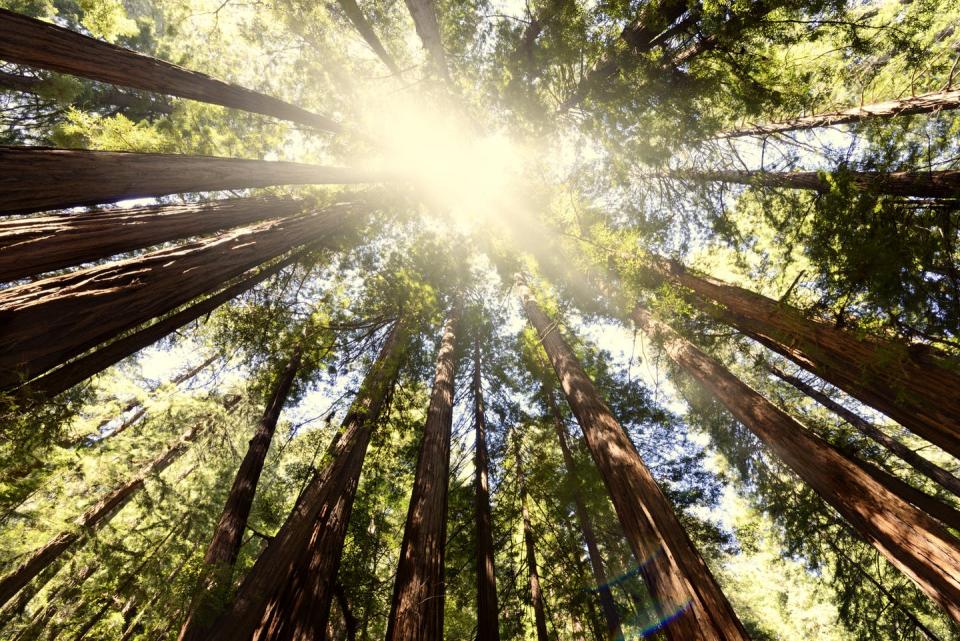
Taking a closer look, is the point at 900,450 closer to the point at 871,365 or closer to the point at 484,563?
the point at 871,365

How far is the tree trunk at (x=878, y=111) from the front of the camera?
159 inches

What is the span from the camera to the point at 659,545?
2.43m

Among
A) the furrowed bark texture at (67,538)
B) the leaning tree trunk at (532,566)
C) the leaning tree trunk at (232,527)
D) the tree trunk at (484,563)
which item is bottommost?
the furrowed bark texture at (67,538)

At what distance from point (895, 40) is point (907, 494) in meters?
5.93

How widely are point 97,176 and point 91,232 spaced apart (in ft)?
1.82

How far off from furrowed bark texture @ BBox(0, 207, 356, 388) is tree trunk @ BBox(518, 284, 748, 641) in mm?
4000

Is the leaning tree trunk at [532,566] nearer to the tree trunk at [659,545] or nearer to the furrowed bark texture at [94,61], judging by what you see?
the tree trunk at [659,545]

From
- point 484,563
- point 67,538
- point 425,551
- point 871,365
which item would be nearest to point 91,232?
point 425,551

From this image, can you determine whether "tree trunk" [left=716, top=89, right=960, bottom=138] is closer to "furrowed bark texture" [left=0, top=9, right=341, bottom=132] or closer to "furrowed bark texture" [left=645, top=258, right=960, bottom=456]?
"furrowed bark texture" [left=645, top=258, right=960, bottom=456]

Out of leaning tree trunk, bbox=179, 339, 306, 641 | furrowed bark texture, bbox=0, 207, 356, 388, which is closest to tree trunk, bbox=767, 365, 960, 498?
furrowed bark texture, bbox=0, 207, 356, 388

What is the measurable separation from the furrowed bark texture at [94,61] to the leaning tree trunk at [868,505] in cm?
728

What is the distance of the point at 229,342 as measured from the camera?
16.8 ft

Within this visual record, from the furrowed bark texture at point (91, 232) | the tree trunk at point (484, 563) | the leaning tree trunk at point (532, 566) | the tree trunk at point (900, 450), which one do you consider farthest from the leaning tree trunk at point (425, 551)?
the tree trunk at point (900, 450)

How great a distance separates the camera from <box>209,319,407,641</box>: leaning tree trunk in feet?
9.51
